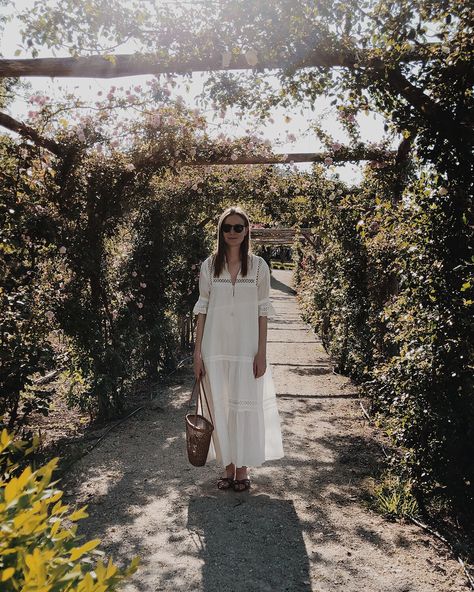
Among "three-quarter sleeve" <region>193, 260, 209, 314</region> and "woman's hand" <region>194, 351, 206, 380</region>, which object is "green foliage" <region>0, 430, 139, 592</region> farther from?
"three-quarter sleeve" <region>193, 260, 209, 314</region>

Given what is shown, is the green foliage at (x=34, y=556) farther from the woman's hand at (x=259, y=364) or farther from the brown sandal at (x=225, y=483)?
the brown sandal at (x=225, y=483)

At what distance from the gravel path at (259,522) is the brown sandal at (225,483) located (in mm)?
47

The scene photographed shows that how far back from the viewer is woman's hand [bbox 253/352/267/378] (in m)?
3.52

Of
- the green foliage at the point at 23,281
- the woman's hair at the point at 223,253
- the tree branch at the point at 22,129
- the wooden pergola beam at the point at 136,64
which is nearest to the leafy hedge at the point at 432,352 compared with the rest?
the woman's hair at the point at 223,253

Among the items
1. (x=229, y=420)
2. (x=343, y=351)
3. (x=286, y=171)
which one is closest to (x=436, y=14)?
(x=229, y=420)

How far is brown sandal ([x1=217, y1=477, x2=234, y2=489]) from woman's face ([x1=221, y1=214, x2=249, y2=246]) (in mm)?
1621

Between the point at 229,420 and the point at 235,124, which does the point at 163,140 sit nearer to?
the point at 235,124

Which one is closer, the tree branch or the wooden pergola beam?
the wooden pergola beam

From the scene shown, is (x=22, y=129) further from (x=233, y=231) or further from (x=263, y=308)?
(x=263, y=308)

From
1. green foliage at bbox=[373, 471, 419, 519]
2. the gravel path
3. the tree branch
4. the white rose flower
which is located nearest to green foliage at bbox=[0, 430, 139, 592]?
the gravel path

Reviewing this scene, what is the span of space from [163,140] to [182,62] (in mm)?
2235

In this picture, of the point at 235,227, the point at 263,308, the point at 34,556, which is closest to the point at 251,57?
the point at 235,227

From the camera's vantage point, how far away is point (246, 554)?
290 centimetres

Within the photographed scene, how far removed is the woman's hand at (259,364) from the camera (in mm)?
3518
